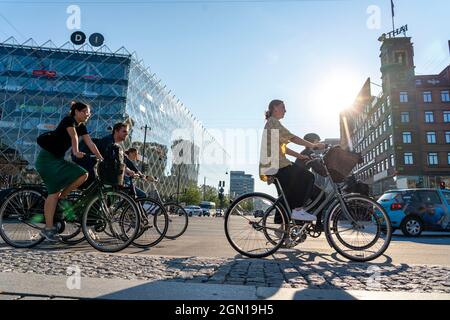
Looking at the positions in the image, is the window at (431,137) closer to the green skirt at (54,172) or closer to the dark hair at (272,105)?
the dark hair at (272,105)

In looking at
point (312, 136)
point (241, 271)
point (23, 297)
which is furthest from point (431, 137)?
point (23, 297)

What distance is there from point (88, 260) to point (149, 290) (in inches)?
59.4

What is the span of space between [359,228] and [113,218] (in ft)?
10.5

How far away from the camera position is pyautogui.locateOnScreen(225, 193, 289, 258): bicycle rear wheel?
4215 millimetres

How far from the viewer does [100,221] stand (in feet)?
14.6

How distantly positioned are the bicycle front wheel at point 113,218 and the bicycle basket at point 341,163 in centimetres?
265

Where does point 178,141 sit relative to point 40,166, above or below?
above

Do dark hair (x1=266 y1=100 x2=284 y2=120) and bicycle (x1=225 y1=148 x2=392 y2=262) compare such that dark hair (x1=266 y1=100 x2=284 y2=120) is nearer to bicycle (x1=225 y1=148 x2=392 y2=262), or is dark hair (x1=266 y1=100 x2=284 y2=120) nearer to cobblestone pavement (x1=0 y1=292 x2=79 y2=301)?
bicycle (x1=225 y1=148 x2=392 y2=262)

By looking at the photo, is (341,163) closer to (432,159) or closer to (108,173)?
(108,173)

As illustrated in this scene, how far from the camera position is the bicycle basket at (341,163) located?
439 centimetres
